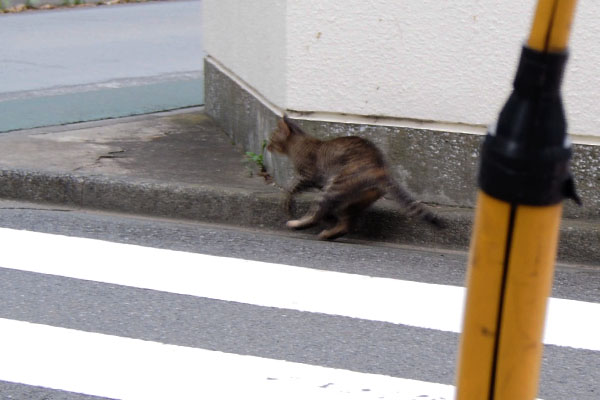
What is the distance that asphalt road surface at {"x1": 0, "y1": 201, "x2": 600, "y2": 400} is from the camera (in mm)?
3225

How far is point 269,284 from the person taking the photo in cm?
422

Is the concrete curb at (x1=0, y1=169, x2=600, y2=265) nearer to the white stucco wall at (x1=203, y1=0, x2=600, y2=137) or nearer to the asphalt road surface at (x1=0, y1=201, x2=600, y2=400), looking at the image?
the asphalt road surface at (x1=0, y1=201, x2=600, y2=400)

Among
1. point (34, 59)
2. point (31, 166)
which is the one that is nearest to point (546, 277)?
point (31, 166)

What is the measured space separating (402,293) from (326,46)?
179 centimetres

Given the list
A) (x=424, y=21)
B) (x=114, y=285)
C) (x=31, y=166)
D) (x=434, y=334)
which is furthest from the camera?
(x=31, y=166)

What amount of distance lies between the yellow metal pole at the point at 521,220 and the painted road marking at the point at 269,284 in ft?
6.92

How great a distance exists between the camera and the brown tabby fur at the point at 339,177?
472 cm

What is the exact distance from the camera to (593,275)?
180 inches

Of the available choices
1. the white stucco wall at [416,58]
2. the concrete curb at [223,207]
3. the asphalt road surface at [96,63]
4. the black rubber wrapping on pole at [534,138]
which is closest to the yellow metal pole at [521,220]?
the black rubber wrapping on pole at [534,138]

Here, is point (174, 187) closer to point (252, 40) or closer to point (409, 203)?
point (252, 40)

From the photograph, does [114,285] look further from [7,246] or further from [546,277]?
[546,277]

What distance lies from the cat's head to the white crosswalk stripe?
2.91ft

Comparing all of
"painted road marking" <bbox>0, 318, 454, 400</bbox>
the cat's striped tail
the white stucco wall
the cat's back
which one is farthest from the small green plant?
"painted road marking" <bbox>0, 318, 454, 400</bbox>

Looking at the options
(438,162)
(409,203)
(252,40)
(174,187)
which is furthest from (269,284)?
(252,40)
